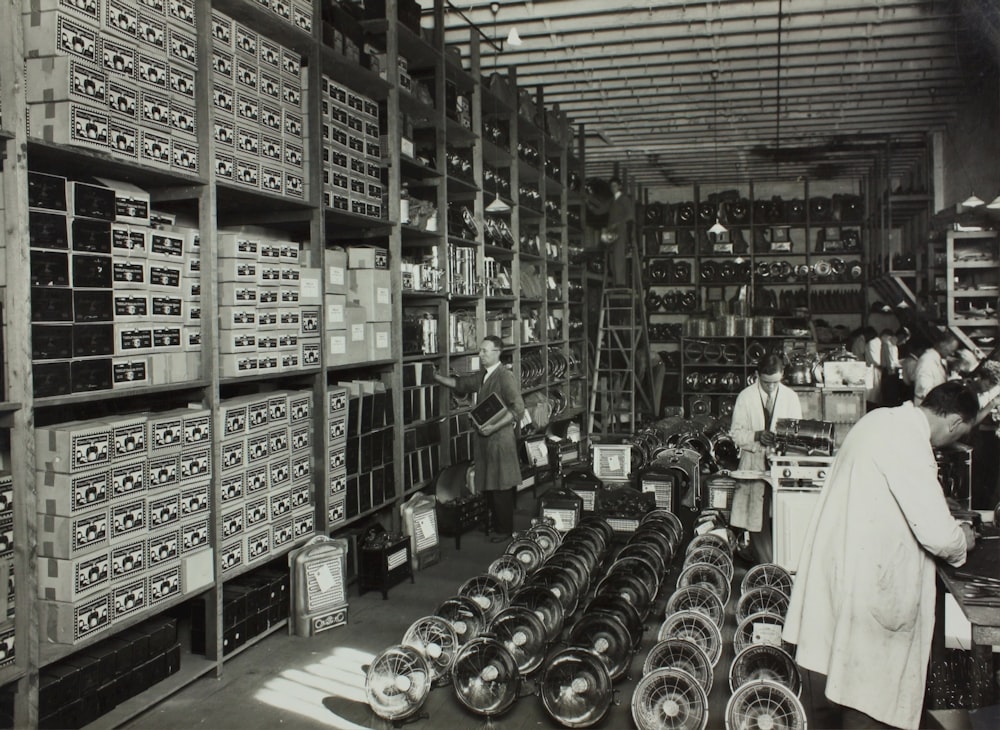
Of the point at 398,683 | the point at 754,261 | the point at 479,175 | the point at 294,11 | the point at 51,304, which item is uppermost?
the point at 294,11

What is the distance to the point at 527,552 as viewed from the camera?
Answer: 5793 mm

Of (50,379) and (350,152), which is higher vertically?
(350,152)

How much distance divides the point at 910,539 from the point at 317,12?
452 cm

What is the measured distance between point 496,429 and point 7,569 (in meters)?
4.28

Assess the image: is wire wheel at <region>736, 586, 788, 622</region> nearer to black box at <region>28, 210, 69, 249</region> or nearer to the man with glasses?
the man with glasses

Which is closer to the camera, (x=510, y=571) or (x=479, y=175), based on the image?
(x=510, y=571)

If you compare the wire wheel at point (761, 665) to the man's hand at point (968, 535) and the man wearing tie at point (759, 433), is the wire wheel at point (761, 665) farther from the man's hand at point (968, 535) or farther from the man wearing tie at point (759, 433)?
the man wearing tie at point (759, 433)

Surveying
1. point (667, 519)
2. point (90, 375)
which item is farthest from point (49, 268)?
point (667, 519)

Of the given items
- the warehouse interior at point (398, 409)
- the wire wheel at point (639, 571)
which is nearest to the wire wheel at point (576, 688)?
the warehouse interior at point (398, 409)

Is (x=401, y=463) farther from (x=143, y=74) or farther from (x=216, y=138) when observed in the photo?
(x=143, y=74)

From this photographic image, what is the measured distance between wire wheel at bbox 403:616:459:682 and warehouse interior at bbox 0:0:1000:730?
16mm

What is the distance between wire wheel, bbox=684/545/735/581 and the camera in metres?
5.39

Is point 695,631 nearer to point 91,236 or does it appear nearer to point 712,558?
point 712,558

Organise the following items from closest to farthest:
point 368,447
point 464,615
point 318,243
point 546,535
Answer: point 464,615, point 318,243, point 368,447, point 546,535
